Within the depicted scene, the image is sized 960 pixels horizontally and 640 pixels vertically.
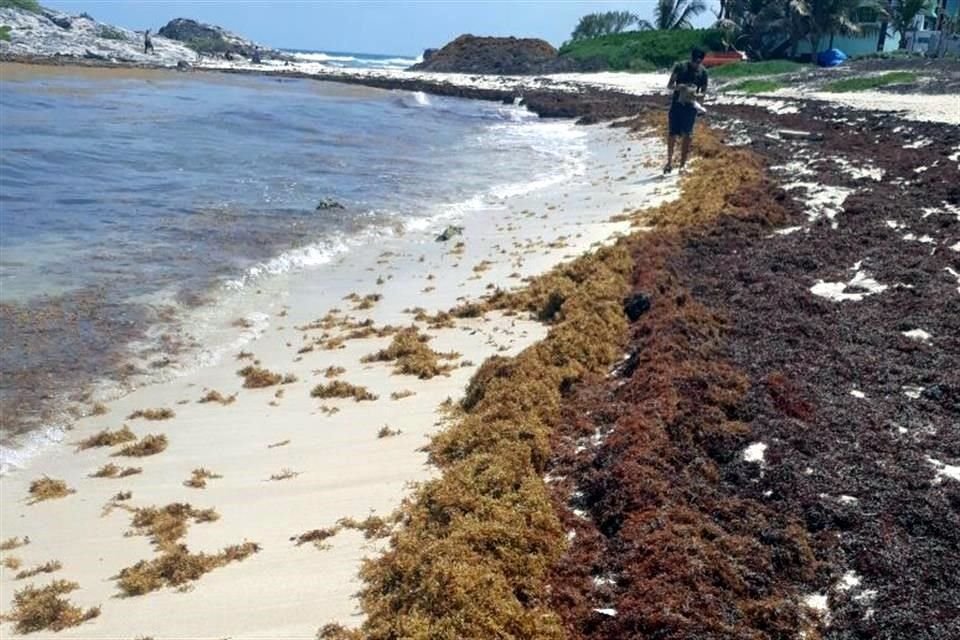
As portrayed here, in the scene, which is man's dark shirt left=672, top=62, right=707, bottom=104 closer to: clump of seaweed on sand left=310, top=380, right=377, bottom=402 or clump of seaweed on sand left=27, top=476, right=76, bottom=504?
clump of seaweed on sand left=310, top=380, right=377, bottom=402

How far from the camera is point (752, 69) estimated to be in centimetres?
4519

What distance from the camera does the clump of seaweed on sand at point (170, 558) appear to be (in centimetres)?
410

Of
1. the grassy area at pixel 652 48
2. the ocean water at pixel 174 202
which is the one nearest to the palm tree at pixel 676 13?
the grassy area at pixel 652 48

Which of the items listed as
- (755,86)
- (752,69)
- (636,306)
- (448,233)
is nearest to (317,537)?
(636,306)

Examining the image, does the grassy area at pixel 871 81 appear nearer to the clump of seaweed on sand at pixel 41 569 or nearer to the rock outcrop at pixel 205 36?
the clump of seaweed on sand at pixel 41 569

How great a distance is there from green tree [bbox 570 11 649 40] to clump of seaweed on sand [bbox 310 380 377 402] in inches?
3052

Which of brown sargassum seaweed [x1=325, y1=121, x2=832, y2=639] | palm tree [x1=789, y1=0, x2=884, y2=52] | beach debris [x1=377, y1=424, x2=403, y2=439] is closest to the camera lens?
brown sargassum seaweed [x1=325, y1=121, x2=832, y2=639]

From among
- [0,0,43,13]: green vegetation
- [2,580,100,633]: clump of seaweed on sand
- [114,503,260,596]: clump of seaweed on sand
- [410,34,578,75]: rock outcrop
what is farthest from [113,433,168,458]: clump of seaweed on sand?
[0,0,43,13]: green vegetation

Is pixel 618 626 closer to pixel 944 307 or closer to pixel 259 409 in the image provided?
pixel 259 409

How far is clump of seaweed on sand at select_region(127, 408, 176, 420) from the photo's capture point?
6.23 meters

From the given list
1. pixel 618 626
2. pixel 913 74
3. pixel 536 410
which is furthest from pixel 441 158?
pixel 913 74

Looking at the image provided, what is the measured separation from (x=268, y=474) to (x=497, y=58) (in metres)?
70.8

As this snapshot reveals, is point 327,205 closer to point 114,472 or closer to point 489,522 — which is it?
point 114,472

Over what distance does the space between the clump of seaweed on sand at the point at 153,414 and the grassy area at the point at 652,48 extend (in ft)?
186
